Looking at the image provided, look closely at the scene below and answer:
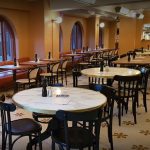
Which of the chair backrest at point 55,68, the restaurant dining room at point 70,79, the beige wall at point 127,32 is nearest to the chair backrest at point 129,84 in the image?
the restaurant dining room at point 70,79

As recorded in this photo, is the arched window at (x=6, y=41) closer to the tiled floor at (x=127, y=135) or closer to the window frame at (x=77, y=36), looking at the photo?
the tiled floor at (x=127, y=135)

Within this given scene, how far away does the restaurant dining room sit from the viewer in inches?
99.2

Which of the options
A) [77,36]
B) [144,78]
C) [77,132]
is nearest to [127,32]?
[77,36]

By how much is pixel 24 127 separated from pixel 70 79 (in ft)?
19.1

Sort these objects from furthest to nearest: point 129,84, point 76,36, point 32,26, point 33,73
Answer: point 76,36
point 32,26
point 33,73
point 129,84

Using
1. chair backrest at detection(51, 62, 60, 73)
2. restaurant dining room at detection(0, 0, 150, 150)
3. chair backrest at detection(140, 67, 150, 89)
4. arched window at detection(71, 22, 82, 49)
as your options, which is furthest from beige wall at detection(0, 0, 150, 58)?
chair backrest at detection(140, 67, 150, 89)

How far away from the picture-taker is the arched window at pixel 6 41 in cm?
791

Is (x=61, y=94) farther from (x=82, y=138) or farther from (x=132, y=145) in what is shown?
(x=132, y=145)

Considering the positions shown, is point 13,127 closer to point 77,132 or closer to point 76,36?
point 77,132

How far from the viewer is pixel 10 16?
7.91 m

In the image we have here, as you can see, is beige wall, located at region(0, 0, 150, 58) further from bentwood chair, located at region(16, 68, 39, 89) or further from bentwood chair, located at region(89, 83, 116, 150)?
bentwood chair, located at region(89, 83, 116, 150)

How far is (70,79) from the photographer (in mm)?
8430

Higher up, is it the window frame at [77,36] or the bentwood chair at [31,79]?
the window frame at [77,36]

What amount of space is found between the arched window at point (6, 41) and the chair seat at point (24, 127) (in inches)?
222
